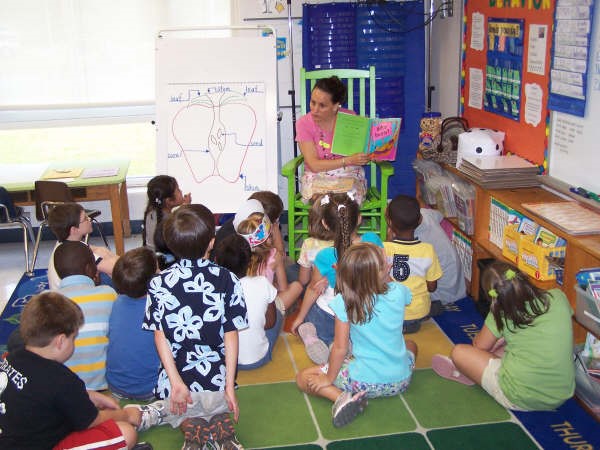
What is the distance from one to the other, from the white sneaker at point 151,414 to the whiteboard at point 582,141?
203 centimetres

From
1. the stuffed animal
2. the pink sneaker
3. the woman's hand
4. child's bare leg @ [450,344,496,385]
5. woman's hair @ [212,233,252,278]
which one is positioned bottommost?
the pink sneaker

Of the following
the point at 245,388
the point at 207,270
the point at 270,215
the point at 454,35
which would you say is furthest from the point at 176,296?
the point at 454,35

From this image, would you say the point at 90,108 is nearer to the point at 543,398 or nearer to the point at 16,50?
the point at 16,50

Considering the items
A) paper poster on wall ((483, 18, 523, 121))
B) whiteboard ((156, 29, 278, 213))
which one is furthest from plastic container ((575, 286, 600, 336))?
whiteboard ((156, 29, 278, 213))

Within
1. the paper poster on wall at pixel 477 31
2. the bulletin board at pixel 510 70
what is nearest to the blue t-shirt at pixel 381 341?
the bulletin board at pixel 510 70

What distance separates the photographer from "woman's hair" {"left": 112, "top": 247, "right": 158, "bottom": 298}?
2531 millimetres

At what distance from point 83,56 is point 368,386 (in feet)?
11.2

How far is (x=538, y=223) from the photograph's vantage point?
2965mm

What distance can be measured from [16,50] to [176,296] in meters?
3.36

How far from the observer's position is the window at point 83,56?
15.7 ft

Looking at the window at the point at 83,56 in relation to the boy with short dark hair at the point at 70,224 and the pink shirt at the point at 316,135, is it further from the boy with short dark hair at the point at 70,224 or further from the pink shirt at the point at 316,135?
the boy with short dark hair at the point at 70,224

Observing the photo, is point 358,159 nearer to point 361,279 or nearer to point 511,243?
point 511,243

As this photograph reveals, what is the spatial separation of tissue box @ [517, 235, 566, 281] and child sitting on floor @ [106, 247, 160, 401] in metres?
1.61

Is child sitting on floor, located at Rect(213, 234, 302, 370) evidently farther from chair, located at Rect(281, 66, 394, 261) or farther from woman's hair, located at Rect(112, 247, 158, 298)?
chair, located at Rect(281, 66, 394, 261)
